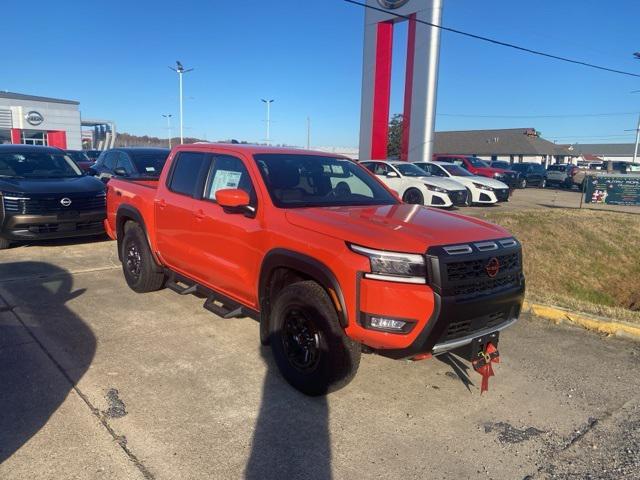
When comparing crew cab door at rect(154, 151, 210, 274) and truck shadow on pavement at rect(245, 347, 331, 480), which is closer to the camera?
truck shadow on pavement at rect(245, 347, 331, 480)

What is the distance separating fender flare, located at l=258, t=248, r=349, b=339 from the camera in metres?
3.29

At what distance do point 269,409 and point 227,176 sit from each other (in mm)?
2118

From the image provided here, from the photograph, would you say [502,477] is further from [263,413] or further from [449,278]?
[263,413]

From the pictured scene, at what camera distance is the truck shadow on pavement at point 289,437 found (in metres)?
2.86

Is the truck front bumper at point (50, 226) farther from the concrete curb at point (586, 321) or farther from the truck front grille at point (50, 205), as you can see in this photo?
the concrete curb at point (586, 321)

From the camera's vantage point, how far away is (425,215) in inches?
160

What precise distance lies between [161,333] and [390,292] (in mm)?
2706

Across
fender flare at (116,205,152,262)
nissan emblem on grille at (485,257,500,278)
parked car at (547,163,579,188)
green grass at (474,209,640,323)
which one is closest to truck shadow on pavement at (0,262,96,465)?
fender flare at (116,205,152,262)

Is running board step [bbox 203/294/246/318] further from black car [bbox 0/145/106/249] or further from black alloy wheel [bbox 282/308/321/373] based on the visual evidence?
black car [bbox 0/145/106/249]

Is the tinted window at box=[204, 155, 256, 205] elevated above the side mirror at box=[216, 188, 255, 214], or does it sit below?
above

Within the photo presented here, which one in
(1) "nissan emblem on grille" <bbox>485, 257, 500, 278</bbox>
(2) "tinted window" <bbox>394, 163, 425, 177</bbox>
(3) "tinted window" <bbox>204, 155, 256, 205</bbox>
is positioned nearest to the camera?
(1) "nissan emblem on grille" <bbox>485, 257, 500, 278</bbox>

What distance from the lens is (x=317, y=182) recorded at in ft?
14.8

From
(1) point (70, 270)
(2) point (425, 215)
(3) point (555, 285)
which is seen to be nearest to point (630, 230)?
(3) point (555, 285)

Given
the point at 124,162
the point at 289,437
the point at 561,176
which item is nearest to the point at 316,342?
the point at 289,437
